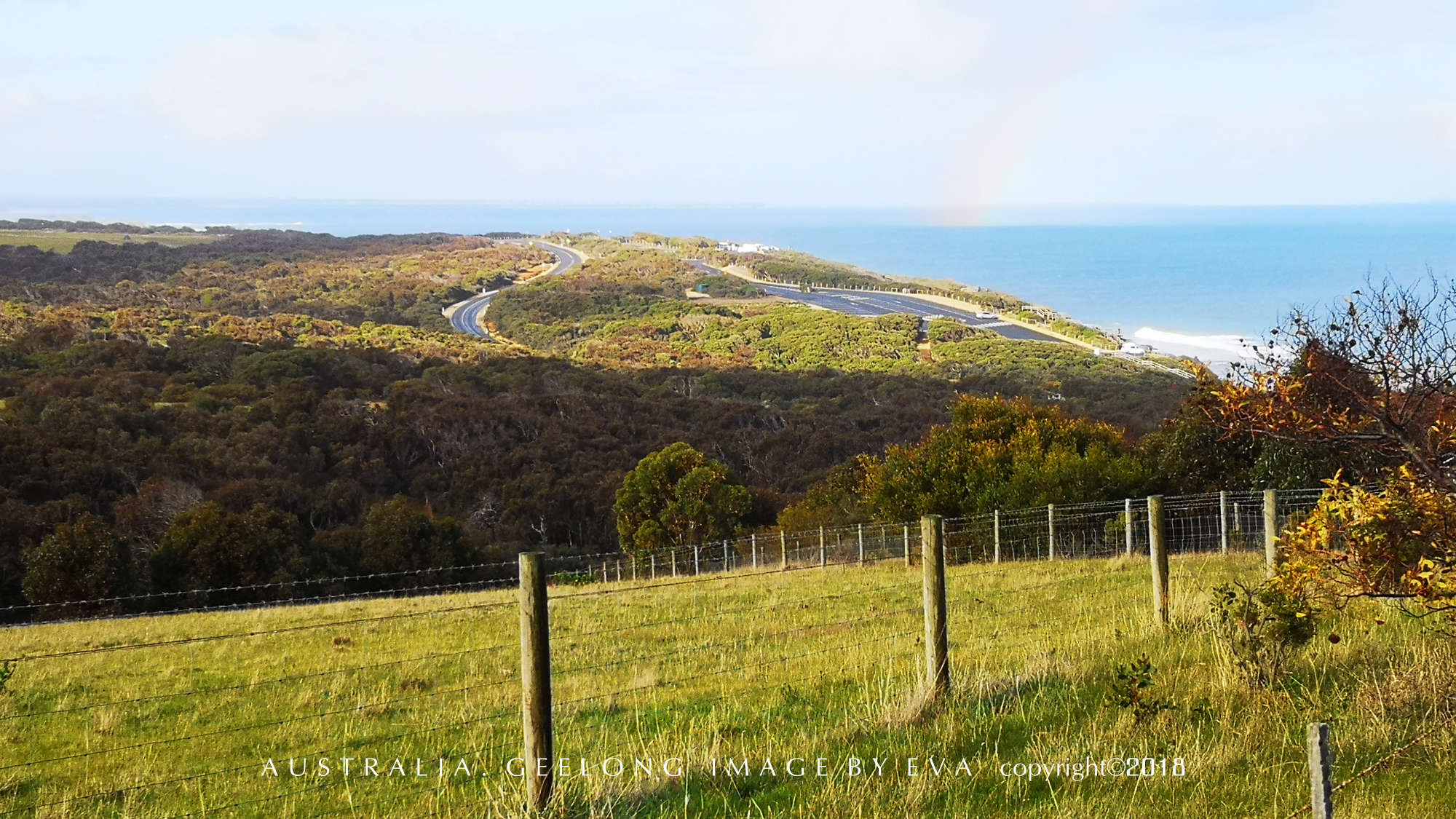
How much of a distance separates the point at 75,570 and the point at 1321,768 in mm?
27763

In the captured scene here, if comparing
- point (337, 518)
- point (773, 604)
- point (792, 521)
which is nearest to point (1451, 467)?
point (773, 604)

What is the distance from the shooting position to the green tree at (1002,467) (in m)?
24.2

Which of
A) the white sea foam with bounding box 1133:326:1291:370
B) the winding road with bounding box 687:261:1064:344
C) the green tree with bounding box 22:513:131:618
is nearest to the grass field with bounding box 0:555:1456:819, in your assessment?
the green tree with bounding box 22:513:131:618

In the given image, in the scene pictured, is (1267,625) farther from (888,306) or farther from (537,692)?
(888,306)

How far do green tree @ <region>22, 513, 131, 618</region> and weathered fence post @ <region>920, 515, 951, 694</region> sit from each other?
23341 mm

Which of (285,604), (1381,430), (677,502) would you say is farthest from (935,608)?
(677,502)

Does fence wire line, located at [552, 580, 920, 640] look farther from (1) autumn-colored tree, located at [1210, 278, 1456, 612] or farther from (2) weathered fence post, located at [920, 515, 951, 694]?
(1) autumn-colored tree, located at [1210, 278, 1456, 612]

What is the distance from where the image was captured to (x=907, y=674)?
8.16 meters

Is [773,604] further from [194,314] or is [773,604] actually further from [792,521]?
[194,314]

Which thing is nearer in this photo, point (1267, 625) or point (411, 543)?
point (1267, 625)

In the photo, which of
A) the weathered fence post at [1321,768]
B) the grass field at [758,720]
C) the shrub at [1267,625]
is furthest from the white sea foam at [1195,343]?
the weathered fence post at [1321,768]

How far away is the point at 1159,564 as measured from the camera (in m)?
9.32

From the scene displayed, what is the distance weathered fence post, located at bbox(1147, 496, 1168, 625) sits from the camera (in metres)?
9.12

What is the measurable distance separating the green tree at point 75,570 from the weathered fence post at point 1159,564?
23339 millimetres
